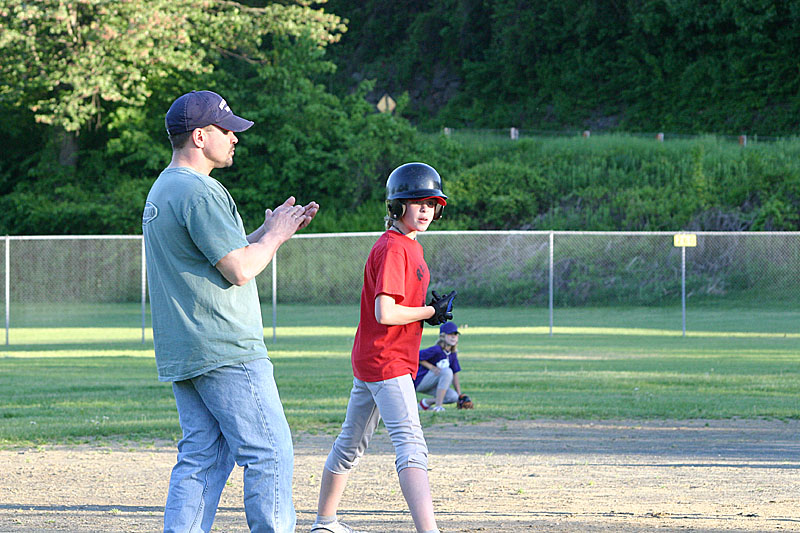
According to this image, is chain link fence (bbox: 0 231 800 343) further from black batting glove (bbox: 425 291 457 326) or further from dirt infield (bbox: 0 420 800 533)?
black batting glove (bbox: 425 291 457 326)

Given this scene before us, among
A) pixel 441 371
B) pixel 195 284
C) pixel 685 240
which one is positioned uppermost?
pixel 685 240

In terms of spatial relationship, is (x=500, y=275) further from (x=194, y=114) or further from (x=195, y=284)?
(x=195, y=284)

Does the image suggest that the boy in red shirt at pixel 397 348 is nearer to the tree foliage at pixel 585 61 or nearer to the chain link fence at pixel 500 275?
the chain link fence at pixel 500 275

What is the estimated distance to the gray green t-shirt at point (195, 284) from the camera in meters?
4.18

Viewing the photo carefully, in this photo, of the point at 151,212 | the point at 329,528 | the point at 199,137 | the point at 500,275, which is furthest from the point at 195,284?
the point at 500,275

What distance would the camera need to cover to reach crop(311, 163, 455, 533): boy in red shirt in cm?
507

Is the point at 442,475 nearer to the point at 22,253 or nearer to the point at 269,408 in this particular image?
the point at 269,408

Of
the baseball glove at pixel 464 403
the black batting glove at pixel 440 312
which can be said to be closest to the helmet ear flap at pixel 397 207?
the black batting glove at pixel 440 312

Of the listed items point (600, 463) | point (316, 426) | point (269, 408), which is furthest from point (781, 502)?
point (316, 426)

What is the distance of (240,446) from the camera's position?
428 centimetres

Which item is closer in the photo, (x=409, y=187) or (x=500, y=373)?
(x=409, y=187)

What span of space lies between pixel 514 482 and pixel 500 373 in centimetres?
774

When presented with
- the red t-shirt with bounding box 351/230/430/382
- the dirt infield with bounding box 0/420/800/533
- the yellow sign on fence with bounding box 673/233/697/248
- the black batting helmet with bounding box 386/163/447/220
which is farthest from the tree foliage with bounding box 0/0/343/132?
the red t-shirt with bounding box 351/230/430/382

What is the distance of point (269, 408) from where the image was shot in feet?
14.2
